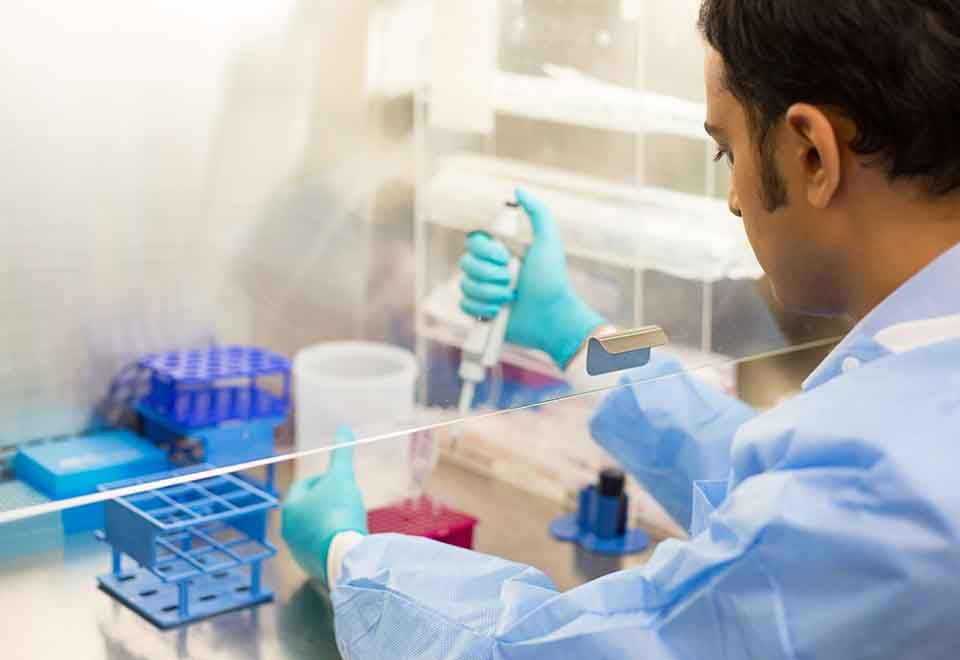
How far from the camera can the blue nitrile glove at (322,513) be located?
135cm

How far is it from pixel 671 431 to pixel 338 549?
47cm

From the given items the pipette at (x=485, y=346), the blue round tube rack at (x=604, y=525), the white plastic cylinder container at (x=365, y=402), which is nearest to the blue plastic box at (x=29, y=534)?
the white plastic cylinder container at (x=365, y=402)

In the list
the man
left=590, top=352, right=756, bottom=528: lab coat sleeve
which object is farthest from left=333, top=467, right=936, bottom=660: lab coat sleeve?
left=590, top=352, right=756, bottom=528: lab coat sleeve

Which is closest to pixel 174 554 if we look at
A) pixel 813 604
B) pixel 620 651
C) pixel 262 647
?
pixel 262 647

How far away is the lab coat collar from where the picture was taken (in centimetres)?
91

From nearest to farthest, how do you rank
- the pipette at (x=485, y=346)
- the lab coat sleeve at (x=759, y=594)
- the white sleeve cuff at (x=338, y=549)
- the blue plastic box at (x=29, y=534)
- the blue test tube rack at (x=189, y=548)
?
the lab coat sleeve at (x=759, y=594), the blue plastic box at (x=29, y=534), the blue test tube rack at (x=189, y=548), the white sleeve cuff at (x=338, y=549), the pipette at (x=485, y=346)

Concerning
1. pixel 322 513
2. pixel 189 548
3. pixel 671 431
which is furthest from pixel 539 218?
pixel 189 548

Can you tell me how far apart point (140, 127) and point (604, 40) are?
689mm

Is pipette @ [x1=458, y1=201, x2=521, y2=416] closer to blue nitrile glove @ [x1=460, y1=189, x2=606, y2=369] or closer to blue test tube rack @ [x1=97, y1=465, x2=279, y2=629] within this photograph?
blue nitrile glove @ [x1=460, y1=189, x2=606, y2=369]

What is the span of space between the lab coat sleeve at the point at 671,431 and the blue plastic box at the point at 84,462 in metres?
0.61

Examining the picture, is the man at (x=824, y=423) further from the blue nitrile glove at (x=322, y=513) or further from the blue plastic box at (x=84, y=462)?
the blue plastic box at (x=84, y=462)

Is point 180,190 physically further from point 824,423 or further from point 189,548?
point 824,423

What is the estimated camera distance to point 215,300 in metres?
1.92

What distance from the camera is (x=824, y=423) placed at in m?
0.85
